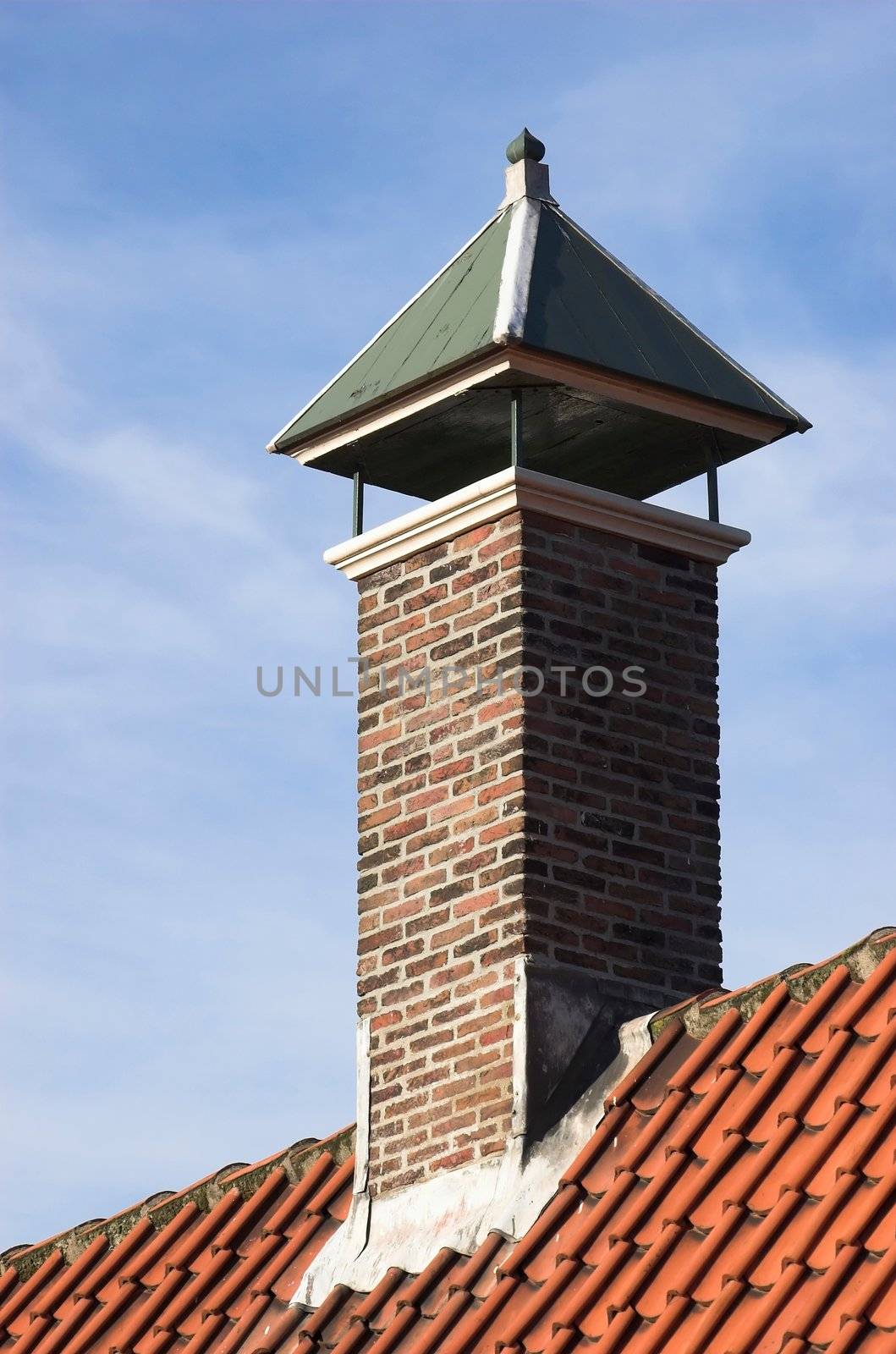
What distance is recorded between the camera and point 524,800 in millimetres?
8555

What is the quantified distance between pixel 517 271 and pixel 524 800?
2.12m

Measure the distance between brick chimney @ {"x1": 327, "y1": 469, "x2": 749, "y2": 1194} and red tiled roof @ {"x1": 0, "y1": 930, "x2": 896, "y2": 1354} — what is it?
0.40m

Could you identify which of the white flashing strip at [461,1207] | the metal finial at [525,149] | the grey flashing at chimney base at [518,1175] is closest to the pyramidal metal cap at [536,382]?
the metal finial at [525,149]

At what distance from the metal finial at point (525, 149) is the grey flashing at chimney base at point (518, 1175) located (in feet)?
11.3

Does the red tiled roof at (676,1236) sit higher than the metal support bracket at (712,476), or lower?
lower

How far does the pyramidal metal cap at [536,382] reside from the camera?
362 inches

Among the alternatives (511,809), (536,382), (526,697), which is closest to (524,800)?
(511,809)

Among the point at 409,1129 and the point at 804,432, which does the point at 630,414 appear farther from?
the point at 409,1129

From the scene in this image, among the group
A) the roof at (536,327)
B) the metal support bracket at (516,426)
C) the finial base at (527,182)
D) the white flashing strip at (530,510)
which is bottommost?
the white flashing strip at (530,510)

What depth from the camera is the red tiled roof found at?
6.63 m

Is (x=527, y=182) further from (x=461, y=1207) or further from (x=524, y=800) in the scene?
(x=461, y=1207)

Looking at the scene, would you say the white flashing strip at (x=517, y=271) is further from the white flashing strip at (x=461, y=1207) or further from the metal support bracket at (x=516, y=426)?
the white flashing strip at (x=461, y=1207)

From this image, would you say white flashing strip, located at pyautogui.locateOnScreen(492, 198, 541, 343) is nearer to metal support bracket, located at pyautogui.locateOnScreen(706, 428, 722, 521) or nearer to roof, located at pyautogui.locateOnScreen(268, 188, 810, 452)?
roof, located at pyautogui.locateOnScreen(268, 188, 810, 452)

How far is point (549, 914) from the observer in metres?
8.50
